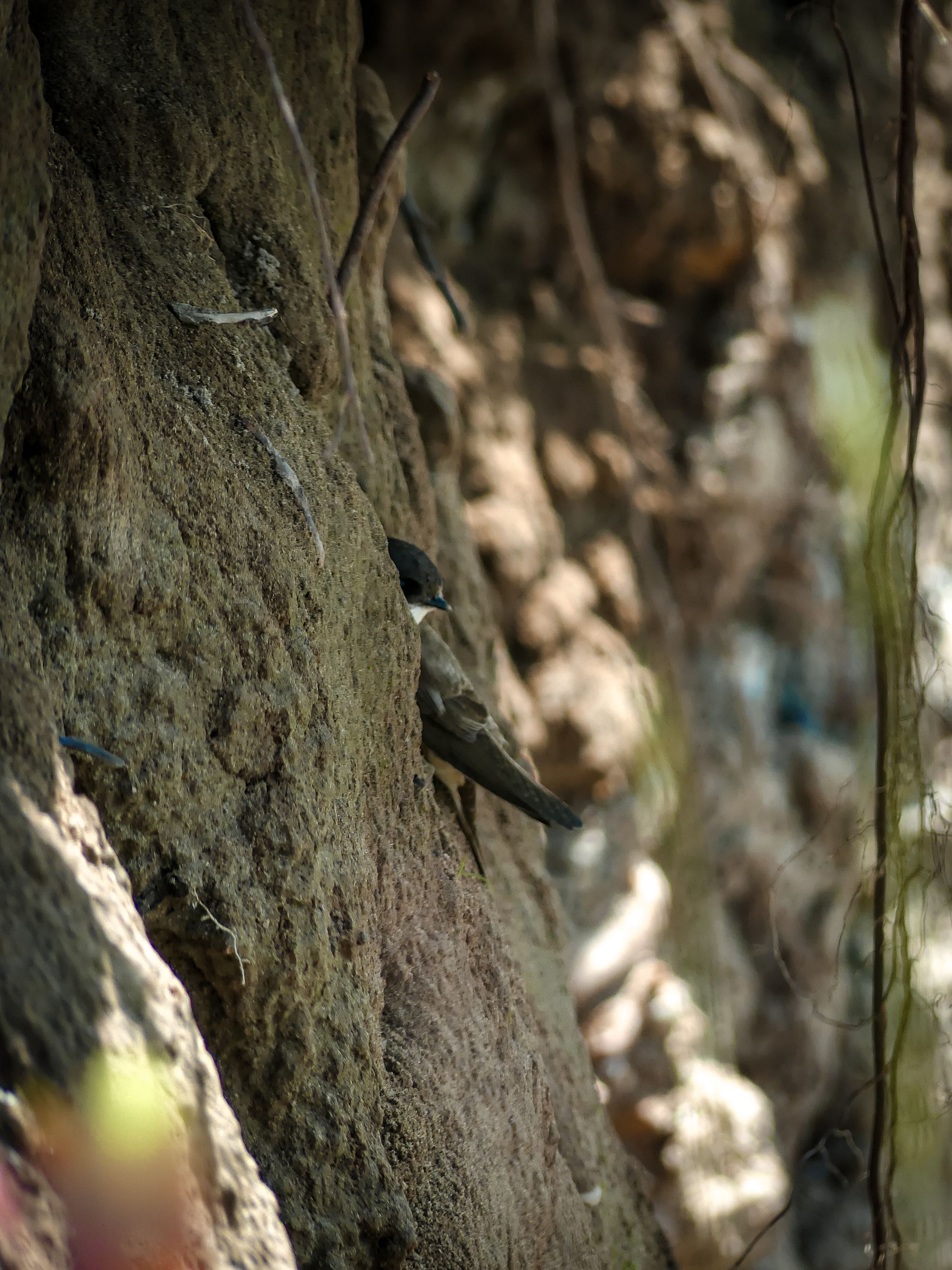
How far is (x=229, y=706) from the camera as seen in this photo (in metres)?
1.77

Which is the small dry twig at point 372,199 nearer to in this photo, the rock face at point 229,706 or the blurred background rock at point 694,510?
the rock face at point 229,706

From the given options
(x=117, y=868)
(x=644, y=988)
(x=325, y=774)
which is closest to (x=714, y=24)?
(x=644, y=988)

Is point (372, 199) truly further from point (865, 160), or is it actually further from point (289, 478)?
point (865, 160)

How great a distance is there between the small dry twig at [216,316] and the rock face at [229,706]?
0.07ft

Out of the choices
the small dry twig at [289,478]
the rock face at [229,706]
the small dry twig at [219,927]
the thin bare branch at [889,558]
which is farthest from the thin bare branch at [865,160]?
the small dry twig at [219,927]

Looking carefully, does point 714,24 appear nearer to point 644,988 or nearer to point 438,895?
point 644,988

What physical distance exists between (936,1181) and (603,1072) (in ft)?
8.89

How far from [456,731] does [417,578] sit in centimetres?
42

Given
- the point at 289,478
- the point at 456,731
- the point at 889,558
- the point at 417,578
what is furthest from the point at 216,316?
the point at 889,558

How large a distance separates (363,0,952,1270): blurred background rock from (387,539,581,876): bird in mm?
2574

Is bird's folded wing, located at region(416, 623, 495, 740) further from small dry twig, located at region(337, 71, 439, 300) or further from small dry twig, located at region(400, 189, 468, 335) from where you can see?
small dry twig, located at region(400, 189, 468, 335)

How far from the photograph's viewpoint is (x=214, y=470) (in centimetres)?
187

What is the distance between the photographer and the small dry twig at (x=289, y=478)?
204 centimetres

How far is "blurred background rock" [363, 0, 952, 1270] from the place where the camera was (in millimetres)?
5680
